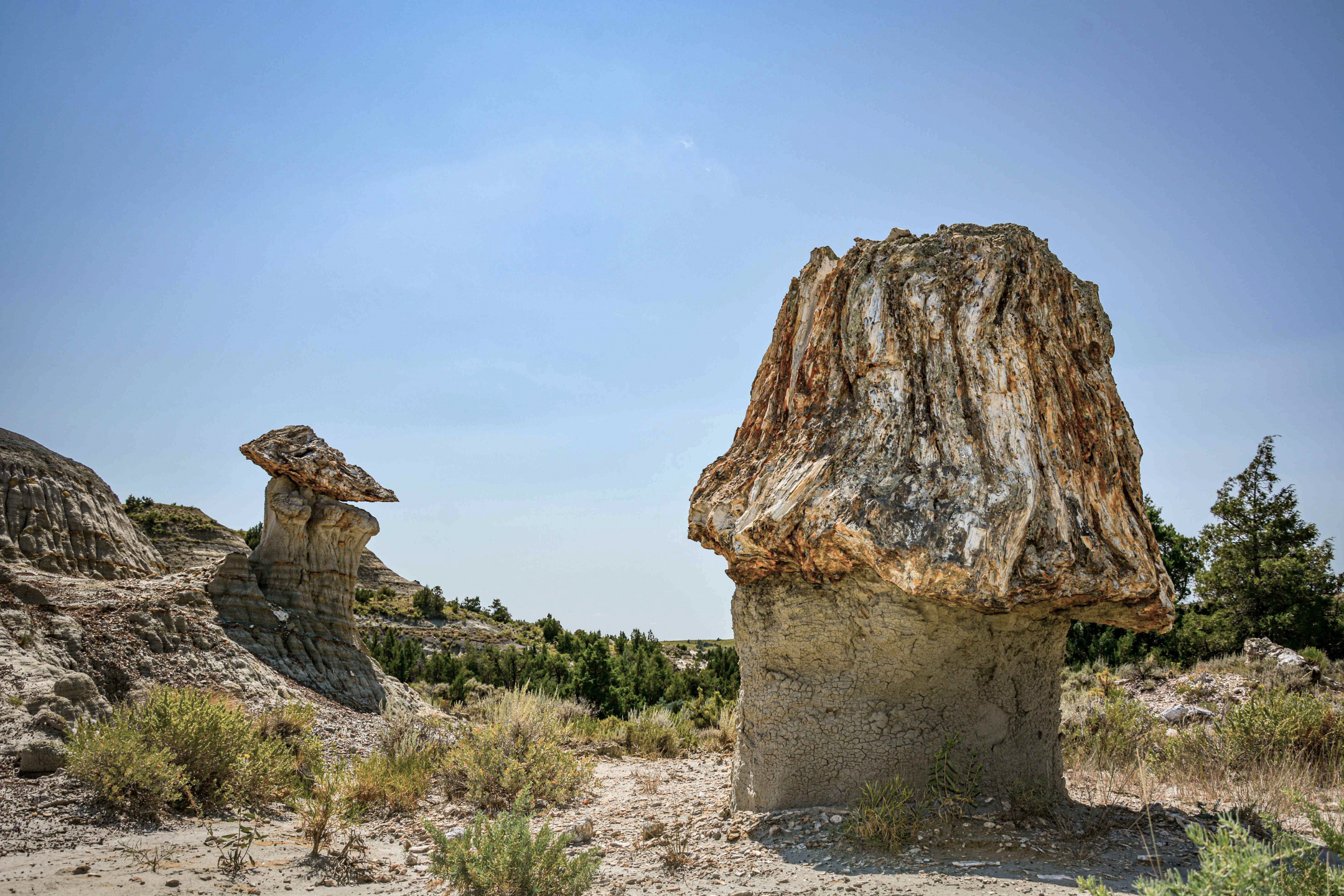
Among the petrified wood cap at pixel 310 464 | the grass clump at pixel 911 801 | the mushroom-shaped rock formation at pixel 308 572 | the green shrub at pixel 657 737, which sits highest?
the petrified wood cap at pixel 310 464

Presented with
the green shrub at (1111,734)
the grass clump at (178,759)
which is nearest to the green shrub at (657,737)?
the grass clump at (178,759)

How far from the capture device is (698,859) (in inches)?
202

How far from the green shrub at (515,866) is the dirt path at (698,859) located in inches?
16.8

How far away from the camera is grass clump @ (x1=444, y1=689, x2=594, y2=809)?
7.57m

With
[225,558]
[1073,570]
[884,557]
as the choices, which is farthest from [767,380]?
[225,558]

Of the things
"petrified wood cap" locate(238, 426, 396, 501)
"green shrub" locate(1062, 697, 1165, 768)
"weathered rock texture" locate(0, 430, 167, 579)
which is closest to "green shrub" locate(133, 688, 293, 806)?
"petrified wood cap" locate(238, 426, 396, 501)

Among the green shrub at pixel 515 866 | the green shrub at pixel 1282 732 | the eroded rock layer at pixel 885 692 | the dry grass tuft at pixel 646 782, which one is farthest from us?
the dry grass tuft at pixel 646 782

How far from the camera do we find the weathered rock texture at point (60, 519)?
12094mm

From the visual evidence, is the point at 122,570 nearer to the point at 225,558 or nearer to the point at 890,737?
the point at 225,558

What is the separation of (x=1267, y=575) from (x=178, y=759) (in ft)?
65.8

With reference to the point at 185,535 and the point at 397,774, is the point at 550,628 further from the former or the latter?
the point at 397,774

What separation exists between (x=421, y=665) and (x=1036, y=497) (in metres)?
→ 17.8

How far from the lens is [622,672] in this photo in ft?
57.5

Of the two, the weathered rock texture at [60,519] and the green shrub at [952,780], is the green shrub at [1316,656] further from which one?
the weathered rock texture at [60,519]
